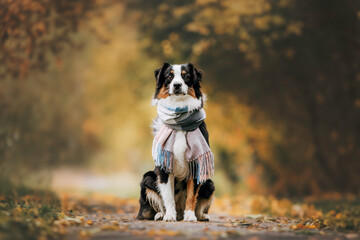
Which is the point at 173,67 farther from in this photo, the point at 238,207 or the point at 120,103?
the point at 120,103

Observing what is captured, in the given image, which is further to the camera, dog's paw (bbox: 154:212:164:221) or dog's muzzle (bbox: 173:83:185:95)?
dog's paw (bbox: 154:212:164:221)

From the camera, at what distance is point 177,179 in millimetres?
5207

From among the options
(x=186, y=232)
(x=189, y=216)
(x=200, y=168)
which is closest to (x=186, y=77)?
(x=200, y=168)

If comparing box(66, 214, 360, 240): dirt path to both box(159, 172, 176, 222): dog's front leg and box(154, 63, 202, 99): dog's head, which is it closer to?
box(159, 172, 176, 222): dog's front leg

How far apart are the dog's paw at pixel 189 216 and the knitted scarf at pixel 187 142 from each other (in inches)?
14.5

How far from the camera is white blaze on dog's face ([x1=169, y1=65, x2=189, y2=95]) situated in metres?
4.96

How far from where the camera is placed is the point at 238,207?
364 inches

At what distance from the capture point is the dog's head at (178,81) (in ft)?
16.4

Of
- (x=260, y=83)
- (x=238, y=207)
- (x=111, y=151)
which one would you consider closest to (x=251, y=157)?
(x=260, y=83)

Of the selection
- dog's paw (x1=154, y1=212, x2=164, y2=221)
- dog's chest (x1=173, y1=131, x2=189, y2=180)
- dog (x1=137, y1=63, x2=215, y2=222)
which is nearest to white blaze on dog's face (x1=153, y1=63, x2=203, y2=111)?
dog (x1=137, y1=63, x2=215, y2=222)

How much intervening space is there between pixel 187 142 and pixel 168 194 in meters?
0.63

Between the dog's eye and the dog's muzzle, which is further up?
the dog's eye

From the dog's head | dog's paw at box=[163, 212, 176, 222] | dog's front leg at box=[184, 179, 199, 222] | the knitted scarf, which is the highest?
the dog's head

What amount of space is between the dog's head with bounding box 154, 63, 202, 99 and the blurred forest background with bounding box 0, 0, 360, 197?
12.4 feet
